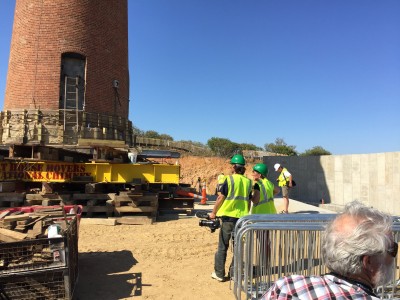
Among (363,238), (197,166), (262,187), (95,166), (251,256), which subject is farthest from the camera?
(197,166)

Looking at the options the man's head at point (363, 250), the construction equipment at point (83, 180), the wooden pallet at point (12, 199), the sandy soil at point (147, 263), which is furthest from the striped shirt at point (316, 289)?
the wooden pallet at point (12, 199)

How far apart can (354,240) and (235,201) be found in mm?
3768

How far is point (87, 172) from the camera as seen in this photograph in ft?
33.1

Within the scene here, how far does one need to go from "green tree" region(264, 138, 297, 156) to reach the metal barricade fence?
50545 millimetres

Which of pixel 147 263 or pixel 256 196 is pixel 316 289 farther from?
pixel 147 263

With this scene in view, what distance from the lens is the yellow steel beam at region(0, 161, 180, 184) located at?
31.9 ft

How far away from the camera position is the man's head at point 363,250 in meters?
1.54

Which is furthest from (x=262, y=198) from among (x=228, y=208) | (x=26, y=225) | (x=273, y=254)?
(x=26, y=225)

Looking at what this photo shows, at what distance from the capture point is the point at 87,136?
1422 cm

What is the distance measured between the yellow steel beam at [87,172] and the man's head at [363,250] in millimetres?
8790

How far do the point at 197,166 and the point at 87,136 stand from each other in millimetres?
16080

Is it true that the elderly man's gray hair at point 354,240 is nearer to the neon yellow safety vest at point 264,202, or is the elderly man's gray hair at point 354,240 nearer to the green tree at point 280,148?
the neon yellow safety vest at point 264,202

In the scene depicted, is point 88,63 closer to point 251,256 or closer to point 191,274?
point 191,274

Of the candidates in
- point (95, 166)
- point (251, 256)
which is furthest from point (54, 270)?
point (95, 166)
